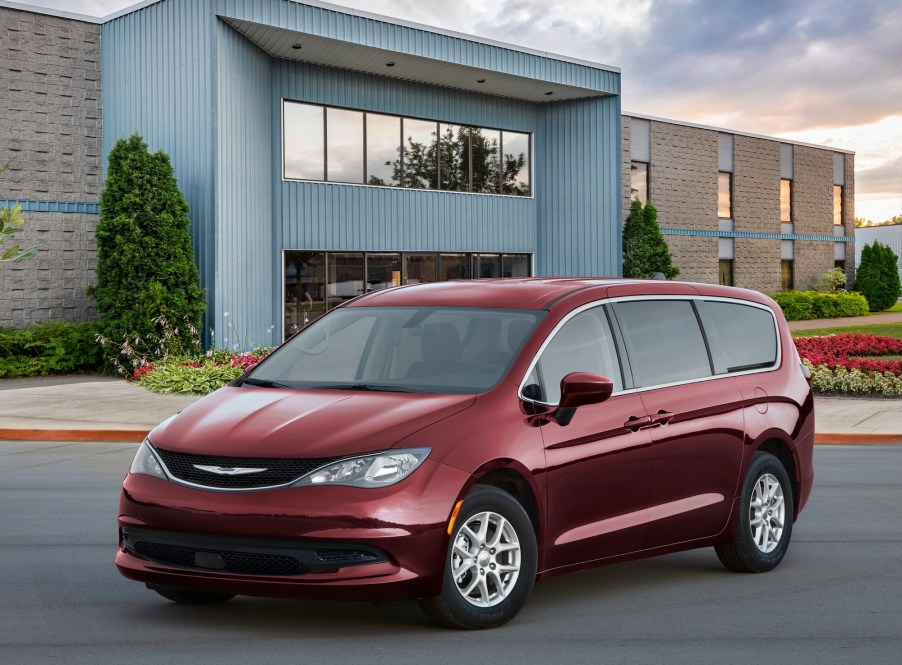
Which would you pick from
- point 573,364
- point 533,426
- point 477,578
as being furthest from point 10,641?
point 573,364

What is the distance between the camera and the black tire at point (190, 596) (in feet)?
20.8

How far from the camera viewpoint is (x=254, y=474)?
557cm

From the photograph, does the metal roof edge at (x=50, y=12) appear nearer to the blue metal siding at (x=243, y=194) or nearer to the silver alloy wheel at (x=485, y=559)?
the blue metal siding at (x=243, y=194)

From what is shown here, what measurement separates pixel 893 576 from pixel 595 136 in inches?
1007

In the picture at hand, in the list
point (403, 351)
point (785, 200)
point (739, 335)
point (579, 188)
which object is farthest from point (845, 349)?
point (785, 200)

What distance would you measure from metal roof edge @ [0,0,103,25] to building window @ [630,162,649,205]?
20322 mm

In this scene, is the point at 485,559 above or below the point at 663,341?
below

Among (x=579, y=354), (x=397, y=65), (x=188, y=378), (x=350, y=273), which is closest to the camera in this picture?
(x=579, y=354)

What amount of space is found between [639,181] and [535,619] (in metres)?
35.7

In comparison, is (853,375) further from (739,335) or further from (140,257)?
(739,335)

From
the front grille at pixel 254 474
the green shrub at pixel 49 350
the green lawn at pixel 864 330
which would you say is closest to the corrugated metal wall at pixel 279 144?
the green shrub at pixel 49 350

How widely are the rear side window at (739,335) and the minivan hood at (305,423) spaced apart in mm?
2383

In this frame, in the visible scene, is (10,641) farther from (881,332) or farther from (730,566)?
(881,332)

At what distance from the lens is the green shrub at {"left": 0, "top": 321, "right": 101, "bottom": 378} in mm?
21844
